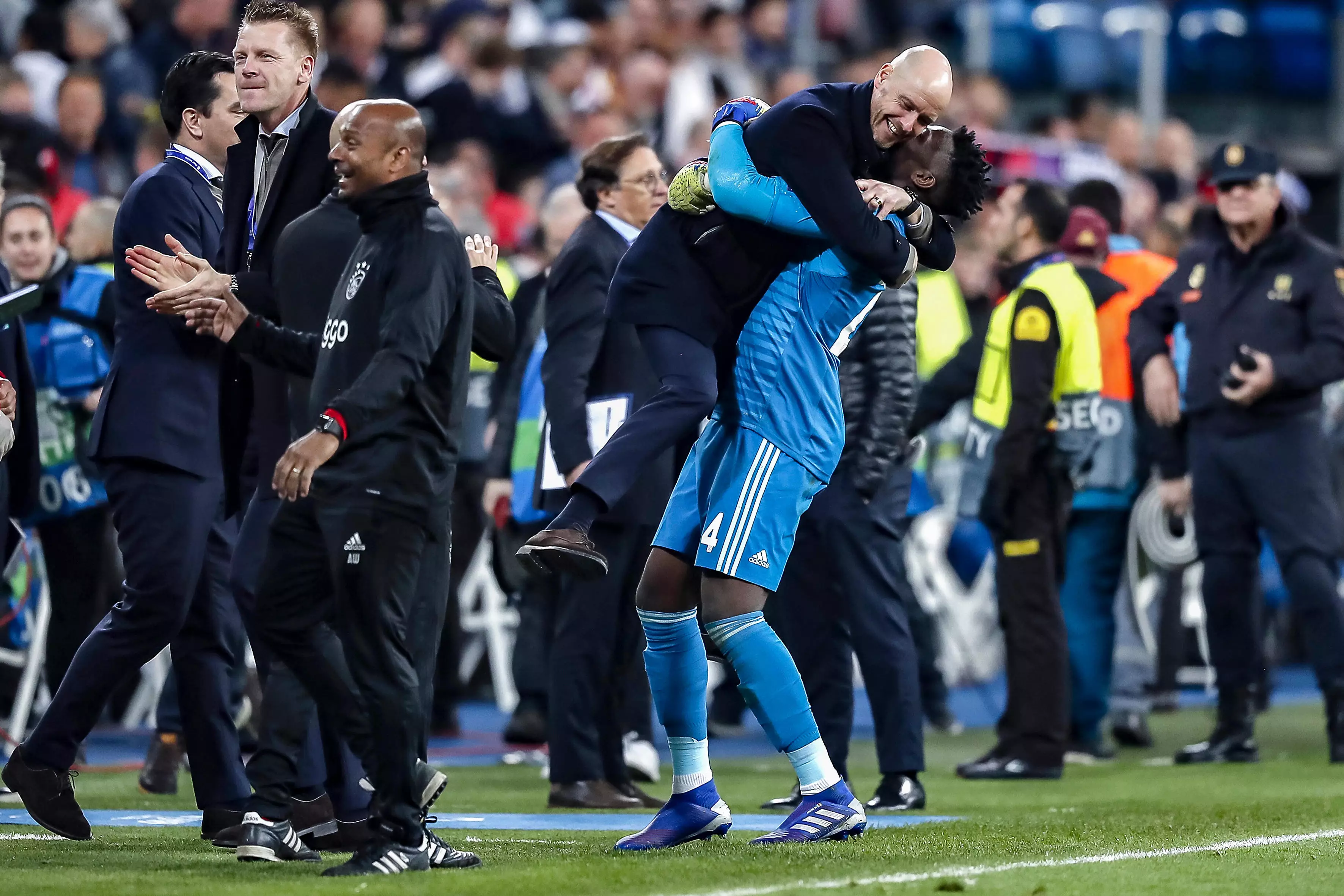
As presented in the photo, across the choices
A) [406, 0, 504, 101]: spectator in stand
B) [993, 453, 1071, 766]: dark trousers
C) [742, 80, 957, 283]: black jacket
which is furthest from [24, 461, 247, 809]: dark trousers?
[406, 0, 504, 101]: spectator in stand

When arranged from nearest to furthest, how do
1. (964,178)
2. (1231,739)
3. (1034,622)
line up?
(964,178), (1034,622), (1231,739)

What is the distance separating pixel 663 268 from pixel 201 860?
2.00 m

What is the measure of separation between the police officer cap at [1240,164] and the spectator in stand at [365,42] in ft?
20.4

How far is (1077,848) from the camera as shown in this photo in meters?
5.66

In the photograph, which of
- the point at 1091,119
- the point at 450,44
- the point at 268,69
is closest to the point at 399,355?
the point at 268,69

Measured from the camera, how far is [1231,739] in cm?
880

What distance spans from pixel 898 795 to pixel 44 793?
2.79m

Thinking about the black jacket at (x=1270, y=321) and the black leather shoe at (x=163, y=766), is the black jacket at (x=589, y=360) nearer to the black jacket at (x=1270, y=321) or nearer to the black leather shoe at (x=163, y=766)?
the black leather shoe at (x=163, y=766)

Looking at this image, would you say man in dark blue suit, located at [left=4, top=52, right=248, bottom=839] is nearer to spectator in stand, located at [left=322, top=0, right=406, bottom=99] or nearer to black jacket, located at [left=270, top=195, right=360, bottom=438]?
black jacket, located at [left=270, top=195, right=360, bottom=438]

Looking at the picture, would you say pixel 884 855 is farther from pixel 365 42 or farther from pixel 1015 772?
pixel 365 42

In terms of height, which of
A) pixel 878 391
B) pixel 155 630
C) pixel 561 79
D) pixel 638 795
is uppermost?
pixel 561 79

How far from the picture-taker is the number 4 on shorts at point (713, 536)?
5516 mm

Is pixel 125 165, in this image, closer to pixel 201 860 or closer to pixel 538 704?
pixel 538 704

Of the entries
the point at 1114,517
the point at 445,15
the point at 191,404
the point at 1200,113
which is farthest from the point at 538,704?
the point at 1200,113
